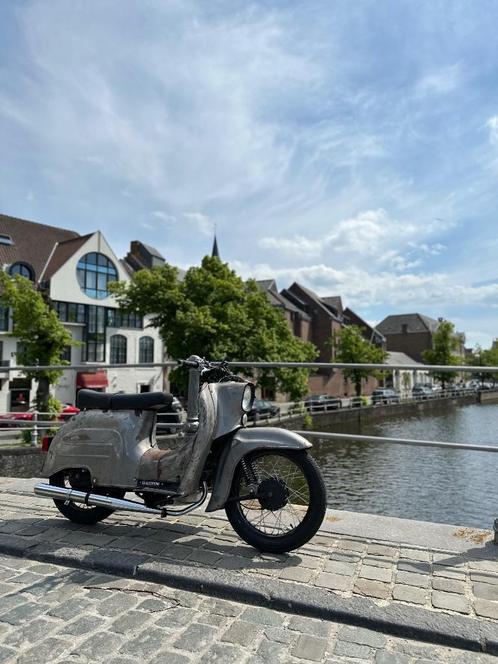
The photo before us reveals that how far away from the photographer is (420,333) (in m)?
94.1

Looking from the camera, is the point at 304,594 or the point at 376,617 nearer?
the point at 376,617

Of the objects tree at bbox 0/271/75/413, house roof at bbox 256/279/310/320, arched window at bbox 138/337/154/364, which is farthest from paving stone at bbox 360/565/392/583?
house roof at bbox 256/279/310/320

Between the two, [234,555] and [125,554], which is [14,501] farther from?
[234,555]

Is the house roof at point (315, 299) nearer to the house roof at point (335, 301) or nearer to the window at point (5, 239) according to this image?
the house roof at point (335, 301)

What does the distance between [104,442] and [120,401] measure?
1.05 ft

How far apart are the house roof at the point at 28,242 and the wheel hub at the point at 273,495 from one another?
35.5 meters

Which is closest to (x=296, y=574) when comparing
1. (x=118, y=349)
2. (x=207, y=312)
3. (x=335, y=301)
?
(x=207, y=312)

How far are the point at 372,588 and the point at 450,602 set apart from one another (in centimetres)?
39

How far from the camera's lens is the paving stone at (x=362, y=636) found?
2266mm

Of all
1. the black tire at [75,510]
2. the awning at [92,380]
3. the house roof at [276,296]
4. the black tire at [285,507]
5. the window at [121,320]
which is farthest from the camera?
the house roof at [276,296]

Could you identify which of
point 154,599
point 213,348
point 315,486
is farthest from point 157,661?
point 213,348

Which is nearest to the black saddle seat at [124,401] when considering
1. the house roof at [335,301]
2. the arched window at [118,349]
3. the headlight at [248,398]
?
the headlight at [248,398]

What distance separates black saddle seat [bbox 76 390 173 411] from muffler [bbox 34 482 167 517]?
0.63 meters

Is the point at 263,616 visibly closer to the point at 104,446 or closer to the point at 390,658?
the point at 390,658
